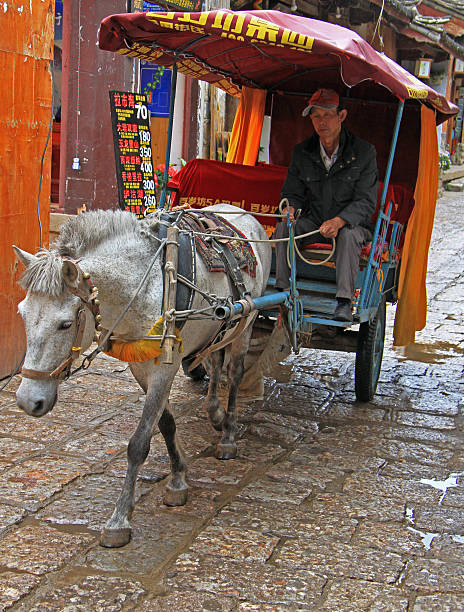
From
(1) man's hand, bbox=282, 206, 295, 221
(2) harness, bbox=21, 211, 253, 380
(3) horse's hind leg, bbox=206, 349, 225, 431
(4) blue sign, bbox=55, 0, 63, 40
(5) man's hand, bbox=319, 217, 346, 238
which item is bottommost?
(3) horse's hind leg, bbox=206, 349, 225, 431

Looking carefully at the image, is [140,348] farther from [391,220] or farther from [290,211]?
[391,220]

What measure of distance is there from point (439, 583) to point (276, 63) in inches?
166

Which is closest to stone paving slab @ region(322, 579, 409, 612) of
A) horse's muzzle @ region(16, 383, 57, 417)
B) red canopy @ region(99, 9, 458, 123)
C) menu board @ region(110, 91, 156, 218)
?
horse's muzzle @ region(16, 383, 57, 417)

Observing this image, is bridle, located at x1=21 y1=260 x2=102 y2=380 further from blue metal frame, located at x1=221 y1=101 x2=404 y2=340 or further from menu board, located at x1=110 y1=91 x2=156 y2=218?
menu board, located at x1=110 y1=91 x2=156 y2=218

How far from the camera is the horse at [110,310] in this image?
9.75 ft

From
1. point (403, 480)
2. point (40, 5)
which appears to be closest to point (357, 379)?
point (403, 480)

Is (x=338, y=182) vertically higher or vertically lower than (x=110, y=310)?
higher

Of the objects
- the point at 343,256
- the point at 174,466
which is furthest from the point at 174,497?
the point at 343,256

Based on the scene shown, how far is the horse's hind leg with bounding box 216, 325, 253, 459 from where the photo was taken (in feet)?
14.9

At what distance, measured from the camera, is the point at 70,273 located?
2.94 meters

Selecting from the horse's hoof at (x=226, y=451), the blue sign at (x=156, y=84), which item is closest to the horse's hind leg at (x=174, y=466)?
the horse's hoof at (x=226, y=451)

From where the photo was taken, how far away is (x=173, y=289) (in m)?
3.38

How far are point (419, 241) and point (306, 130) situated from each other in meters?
1.75

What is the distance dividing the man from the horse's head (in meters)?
2.17
